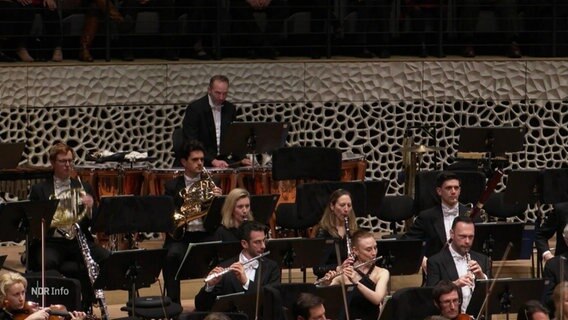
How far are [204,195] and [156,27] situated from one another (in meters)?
3.23

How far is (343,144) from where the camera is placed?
47.6 ft

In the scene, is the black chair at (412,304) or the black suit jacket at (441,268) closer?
the black chair at (412,304)

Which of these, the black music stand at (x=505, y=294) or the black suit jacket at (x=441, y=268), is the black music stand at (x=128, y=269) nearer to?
the black suit jacket at (x=441, y=268)

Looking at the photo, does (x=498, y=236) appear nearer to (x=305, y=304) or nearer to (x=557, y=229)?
(x=557, y=229)

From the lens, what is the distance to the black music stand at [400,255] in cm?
1063

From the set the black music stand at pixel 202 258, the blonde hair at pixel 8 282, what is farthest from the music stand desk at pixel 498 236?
the blonde hair at pixel 8 282

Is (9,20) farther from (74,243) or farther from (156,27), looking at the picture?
(74,243)

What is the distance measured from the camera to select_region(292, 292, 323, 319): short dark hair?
9.16 metres

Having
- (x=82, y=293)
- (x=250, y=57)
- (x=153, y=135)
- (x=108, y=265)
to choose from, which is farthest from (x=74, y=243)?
(x=250, y=57)

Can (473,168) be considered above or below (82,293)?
above

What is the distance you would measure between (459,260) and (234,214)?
166 cm

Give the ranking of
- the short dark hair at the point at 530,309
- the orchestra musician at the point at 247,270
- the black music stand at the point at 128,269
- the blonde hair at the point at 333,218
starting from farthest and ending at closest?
the blonde hair at the point at 333,218, the orchestra musician at the point at 247,270, the black music stand at the point at 128,269, the short dark hair at the point at 530,309

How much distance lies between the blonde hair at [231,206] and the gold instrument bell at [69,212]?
3.35ft

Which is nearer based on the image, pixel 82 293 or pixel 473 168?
pixel 82 293
